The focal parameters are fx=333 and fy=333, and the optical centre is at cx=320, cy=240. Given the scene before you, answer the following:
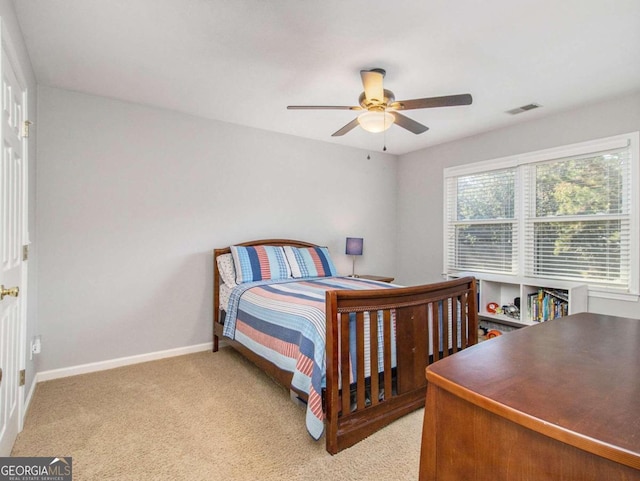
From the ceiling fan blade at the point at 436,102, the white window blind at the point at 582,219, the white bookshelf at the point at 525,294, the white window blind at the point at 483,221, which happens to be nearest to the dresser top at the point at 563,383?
the ceiling fan blade at the point at 436,102

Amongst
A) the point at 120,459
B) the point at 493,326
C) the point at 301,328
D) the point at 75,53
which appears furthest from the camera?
the point at 493,326

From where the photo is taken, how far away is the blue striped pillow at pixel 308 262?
3.60 meters

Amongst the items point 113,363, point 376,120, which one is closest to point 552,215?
point 376,120

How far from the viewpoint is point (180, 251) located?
133 inches

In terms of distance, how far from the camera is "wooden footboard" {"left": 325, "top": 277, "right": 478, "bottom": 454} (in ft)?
5.86

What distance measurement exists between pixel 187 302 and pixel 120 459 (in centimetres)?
177

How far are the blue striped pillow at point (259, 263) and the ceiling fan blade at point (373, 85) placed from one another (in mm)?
1855

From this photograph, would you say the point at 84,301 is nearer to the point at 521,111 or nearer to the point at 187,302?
the point at 187,302

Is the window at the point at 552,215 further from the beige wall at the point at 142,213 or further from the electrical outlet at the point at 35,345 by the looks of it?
the electrical outlet at the point at 35,345

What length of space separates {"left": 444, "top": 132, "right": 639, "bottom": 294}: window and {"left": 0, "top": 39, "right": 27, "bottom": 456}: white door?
14.0 feet

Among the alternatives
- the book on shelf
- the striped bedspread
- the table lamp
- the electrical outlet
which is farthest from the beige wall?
the book on shelf

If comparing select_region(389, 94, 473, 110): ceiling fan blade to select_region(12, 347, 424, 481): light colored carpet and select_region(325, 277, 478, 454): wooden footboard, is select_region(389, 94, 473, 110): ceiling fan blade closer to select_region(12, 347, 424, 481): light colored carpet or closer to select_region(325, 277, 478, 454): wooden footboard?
select_region(325, 277, 478, 454): wooden footboard

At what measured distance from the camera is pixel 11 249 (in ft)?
5.70

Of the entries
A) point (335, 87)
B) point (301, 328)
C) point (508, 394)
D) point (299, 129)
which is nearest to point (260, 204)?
point (299, 129)
